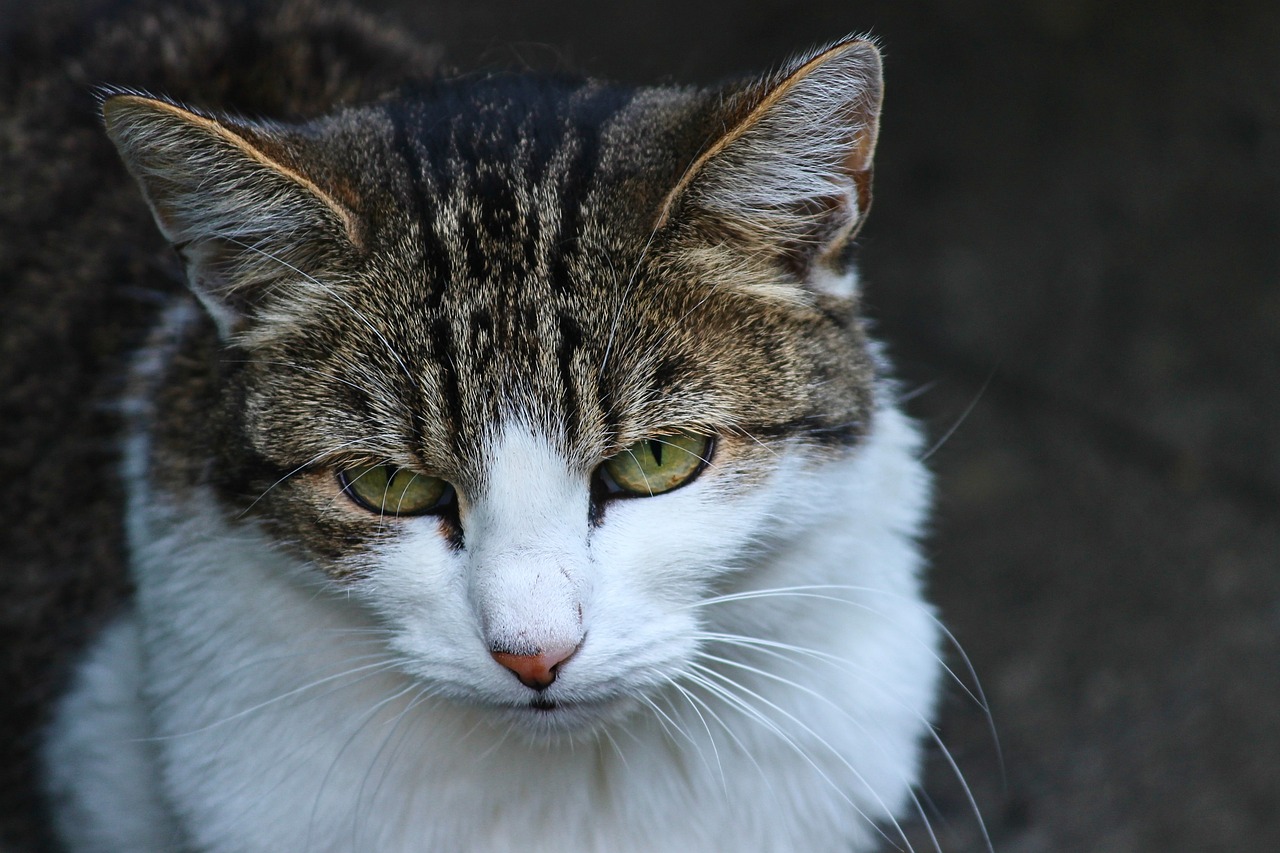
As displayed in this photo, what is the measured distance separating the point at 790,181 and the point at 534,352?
44 cm

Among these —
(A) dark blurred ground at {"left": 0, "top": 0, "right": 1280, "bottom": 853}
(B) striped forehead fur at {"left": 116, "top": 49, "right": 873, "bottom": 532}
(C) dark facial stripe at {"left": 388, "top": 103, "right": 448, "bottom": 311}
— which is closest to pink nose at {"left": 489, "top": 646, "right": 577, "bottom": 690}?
(B) striped forehead fur at {"left": 116, "top": 49, "right": 873, "bottom": 532}

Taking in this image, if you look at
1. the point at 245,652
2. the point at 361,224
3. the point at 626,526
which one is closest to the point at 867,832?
the point at 626,526

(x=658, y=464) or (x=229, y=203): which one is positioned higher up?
(x=229, y=203)

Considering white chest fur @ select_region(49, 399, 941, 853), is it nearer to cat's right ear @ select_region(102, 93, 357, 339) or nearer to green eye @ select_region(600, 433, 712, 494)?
green eye @ select_region(600, 433, 712, 494)

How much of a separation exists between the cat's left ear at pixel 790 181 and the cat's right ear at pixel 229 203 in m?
0.50

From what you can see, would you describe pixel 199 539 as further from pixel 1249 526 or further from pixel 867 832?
pixel 1249 526

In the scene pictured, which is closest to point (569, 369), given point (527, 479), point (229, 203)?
point (527, 479)

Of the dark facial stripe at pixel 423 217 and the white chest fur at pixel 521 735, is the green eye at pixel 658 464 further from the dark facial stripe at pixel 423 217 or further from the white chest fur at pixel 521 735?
the dark facial stripe at pixel 423 217

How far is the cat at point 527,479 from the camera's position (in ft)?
5.68

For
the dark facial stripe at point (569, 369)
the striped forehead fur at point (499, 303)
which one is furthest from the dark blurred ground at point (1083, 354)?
the dark facial stripe at point (569, 369)

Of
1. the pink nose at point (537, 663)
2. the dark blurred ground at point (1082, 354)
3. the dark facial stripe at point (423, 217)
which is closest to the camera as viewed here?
the pink nose at point (537, 663)

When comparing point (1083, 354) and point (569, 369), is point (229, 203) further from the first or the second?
point (1083, 354)

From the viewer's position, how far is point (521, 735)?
1899 millimetres

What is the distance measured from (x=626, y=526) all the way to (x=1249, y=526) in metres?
2.49
